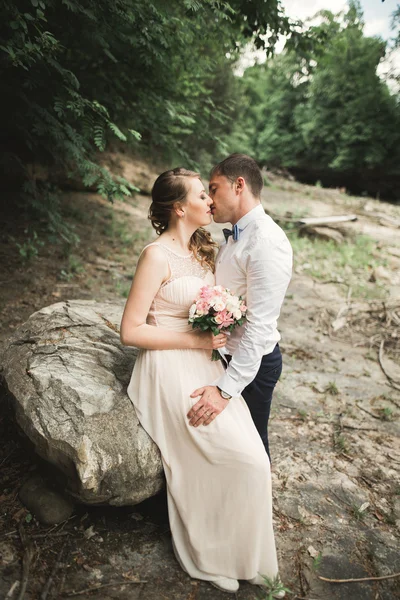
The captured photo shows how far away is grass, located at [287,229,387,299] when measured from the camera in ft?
26.1

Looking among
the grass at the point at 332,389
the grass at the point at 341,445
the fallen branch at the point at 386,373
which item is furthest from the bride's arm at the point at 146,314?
the fallen branch at the point at 386,373

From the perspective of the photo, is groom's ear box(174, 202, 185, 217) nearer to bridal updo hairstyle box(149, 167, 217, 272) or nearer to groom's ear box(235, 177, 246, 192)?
bridal updo hairstyle box(149, 167, 217, 272)

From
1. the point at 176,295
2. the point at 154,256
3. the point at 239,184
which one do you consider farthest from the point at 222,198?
the point at 176,295

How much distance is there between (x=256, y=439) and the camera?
7.81ft

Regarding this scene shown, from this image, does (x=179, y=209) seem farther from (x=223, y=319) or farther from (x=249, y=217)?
(x=223, y=319)

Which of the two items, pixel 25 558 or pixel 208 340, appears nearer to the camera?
pixel 25 558

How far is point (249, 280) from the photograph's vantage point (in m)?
2.50

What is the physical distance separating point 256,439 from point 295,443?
1.58m

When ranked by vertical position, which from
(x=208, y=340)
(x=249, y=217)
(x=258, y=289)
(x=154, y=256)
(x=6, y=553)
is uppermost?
(x=249, y=217)

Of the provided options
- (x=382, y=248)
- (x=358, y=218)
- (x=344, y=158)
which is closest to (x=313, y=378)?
(x=382, y=248)

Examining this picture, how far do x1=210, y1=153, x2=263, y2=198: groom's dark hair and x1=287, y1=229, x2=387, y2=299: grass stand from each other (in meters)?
5.65

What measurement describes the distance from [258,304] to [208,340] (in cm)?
41

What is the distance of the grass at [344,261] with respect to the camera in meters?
7.95

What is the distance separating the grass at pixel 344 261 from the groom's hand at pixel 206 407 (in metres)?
6.02
